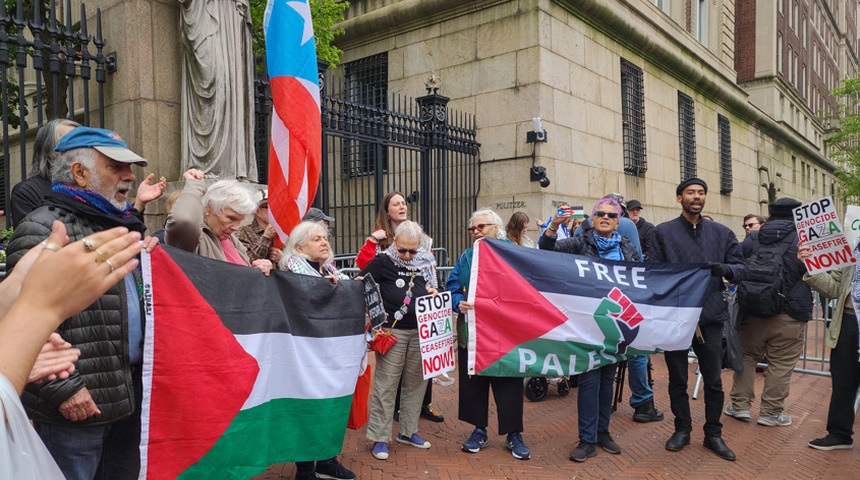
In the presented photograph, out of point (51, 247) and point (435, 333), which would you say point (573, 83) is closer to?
point (435, 333)

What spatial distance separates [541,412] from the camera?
20.1ft

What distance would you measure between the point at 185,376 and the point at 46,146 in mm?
1467

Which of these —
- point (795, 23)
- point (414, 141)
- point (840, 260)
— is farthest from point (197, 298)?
point (795, 23)

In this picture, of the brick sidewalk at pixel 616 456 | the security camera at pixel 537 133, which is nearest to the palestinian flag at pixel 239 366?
the brick sidewalk at pixel 616 456

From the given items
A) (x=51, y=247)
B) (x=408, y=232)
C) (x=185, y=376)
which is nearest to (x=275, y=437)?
(x=185, y=376)

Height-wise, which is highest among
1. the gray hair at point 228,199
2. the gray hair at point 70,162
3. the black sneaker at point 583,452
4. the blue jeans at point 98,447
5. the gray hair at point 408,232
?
the gray hair at point 70,162

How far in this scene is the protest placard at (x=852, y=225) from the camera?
5289 mm

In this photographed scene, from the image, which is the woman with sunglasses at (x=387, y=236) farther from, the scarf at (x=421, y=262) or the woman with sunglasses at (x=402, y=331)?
the woman with sunglasses at (x=402, y=331)

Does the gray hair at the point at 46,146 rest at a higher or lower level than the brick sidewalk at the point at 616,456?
higher

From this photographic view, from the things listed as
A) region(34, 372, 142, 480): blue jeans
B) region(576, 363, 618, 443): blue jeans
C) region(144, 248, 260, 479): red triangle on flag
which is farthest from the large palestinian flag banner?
region(34, 372, 142, 480): blue jeans

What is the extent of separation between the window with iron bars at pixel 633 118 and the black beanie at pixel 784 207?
330 inches

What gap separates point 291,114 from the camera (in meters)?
4.66

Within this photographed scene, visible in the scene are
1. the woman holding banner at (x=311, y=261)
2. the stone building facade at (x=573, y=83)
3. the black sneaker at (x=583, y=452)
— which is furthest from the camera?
the stone building facade at (x=573, y=83)

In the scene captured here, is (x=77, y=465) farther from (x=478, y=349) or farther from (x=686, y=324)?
(x=686, y=324)
